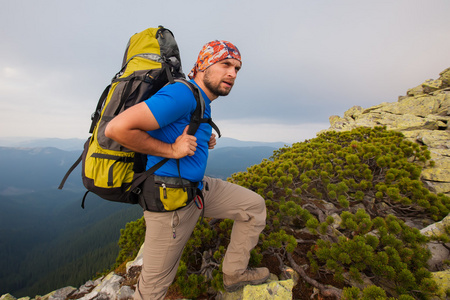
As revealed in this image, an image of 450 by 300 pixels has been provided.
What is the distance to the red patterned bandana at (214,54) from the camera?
2.75m

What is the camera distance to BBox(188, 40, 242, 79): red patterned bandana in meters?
2.75

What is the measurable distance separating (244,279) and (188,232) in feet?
4.40

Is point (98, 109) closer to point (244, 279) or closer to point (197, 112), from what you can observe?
point (197, 112)

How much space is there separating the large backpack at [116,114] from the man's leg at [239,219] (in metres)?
1.12

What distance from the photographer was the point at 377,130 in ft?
27.7

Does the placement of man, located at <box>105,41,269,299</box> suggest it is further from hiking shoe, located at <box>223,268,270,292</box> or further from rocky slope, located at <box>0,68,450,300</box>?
rocky slope, located at <box>0,68,450,300</box>


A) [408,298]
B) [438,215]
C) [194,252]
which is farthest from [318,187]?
[194,252]

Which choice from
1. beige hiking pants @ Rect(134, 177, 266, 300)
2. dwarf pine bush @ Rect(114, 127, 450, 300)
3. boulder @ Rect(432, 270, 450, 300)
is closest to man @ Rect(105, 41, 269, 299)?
beige hiking pants @ Rect(134, 177, 266, 300)

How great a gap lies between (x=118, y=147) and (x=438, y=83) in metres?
26.1

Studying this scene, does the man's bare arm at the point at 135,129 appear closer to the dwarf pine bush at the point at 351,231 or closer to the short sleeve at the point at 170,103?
the short sleeve at the point at 170,103

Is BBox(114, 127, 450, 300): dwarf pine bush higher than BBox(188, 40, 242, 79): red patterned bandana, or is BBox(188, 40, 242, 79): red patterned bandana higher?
BBox(188, 40, 242, 79): red patterned bandana

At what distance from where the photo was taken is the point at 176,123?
7.75 feet

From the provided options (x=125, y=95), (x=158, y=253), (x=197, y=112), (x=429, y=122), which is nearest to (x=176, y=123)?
(x=197, y=112)

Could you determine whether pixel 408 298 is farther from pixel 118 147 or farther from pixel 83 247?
pixel 83 247
